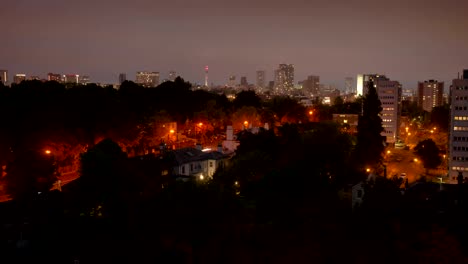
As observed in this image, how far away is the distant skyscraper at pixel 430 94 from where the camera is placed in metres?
103

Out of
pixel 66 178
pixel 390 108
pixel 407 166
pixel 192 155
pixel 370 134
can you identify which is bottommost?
pixel 66 178

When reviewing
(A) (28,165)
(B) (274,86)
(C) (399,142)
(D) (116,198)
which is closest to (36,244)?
(D) (116,198)

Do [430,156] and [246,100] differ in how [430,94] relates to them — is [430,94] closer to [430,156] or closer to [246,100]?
[246,100]

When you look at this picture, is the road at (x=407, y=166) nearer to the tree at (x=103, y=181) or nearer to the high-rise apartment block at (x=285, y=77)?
the tree at (x=103, y=181)

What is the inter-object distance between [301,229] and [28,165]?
10.6 metres

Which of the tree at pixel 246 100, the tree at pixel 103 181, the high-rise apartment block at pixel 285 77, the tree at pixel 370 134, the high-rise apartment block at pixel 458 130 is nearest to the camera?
the tree at pixel 103 181

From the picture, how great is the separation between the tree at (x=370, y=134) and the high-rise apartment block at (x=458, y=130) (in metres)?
5.09

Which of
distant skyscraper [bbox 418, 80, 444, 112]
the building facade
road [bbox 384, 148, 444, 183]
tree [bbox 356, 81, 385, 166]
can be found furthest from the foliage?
distant skyscraper [bbox 418, 80, 444, 112]

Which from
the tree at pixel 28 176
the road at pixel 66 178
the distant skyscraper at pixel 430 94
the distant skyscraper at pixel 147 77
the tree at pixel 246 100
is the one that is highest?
the distant skyscraper at pixel 147 77

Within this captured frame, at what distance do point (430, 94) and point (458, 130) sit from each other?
3222 inches

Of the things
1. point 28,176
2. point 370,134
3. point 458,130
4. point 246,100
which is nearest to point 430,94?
point 246,100

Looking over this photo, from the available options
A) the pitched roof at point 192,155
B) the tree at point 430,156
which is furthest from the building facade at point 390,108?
the pitched roof at point 192,155

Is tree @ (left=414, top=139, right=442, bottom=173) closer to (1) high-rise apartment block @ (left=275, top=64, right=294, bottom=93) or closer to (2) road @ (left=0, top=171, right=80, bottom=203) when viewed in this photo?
(2) road @ (left=0, top=171, right=80, bottom=203)

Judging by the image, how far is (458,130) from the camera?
27781 millimetres
